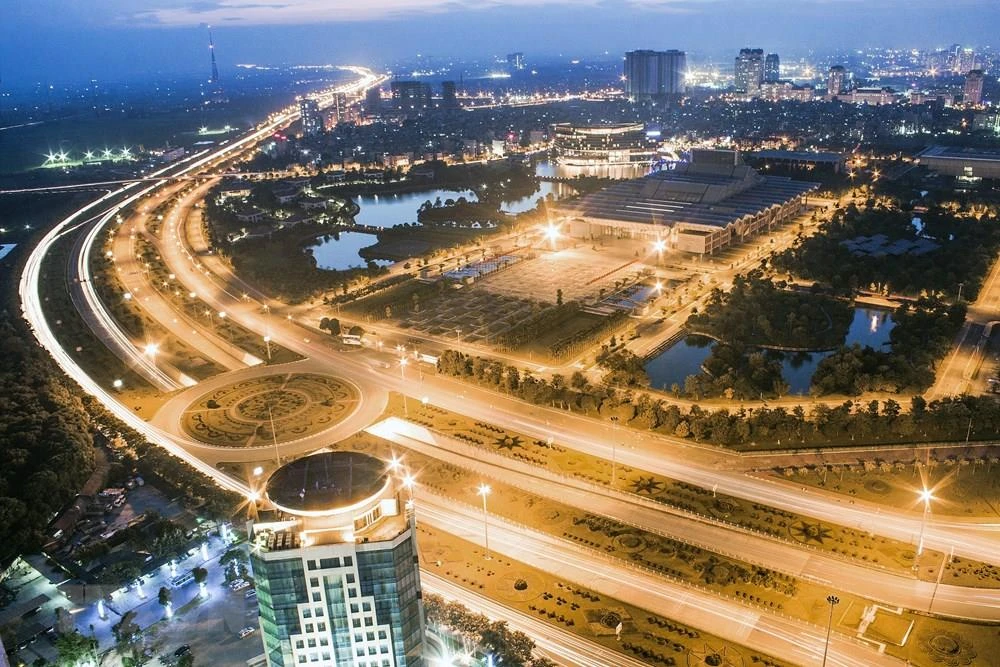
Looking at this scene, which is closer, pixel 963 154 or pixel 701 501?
pixel 701 501

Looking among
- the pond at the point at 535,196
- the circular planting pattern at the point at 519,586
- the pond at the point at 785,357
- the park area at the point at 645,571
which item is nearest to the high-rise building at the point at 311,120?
the pond at the point at 535,196

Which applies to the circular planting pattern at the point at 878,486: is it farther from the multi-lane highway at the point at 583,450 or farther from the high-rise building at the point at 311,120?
the high-rise building at the point at 311,120

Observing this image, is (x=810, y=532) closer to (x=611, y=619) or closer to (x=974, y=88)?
(x=611, y=619)

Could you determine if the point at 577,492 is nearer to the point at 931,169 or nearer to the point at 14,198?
the point at 931,169

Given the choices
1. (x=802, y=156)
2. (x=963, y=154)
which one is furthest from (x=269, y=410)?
(x=963, y=154)

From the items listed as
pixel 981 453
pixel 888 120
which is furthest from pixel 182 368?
pixel 888 120

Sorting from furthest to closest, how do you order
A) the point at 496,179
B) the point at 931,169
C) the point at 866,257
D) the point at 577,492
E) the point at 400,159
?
the point at 400,159 < the point at 496,179 < the point at 931,169 < the point at 866,257 < the point at 577,492

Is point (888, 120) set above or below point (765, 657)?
above
